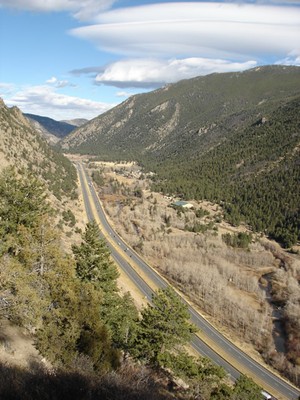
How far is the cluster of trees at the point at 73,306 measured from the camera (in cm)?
1872

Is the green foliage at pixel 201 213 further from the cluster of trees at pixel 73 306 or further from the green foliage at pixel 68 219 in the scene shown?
the cluster of trees at pixel 73 306

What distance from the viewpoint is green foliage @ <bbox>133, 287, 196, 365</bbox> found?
86.9 ft

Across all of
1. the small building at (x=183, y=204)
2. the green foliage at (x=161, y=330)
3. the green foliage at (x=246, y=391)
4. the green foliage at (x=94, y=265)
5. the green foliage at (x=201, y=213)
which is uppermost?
the green foliage at (x=94, y=265)

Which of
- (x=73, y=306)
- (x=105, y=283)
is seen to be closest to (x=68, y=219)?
(x=105, y=283)

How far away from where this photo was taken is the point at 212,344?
153 ft

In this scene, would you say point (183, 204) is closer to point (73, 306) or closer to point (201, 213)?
point (201, 213)

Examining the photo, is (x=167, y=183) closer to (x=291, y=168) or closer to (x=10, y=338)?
(x=291, y=168)

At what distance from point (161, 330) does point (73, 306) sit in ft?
31.0

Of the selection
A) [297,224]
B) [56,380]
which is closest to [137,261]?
[297,224]

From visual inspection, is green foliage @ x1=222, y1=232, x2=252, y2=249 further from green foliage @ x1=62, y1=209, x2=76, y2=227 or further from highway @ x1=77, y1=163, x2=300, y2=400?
green foliage @ x1=62, y1=209, x2=76, y2=227

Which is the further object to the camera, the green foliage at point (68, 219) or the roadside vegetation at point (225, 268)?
the green foliage at point (68, 219)

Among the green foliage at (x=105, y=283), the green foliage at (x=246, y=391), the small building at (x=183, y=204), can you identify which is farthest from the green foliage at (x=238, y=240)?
the green foliage at (x=105, y=283)

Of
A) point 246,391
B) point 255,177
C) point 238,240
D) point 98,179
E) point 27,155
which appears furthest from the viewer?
point 98,179

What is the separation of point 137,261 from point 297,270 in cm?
2938
